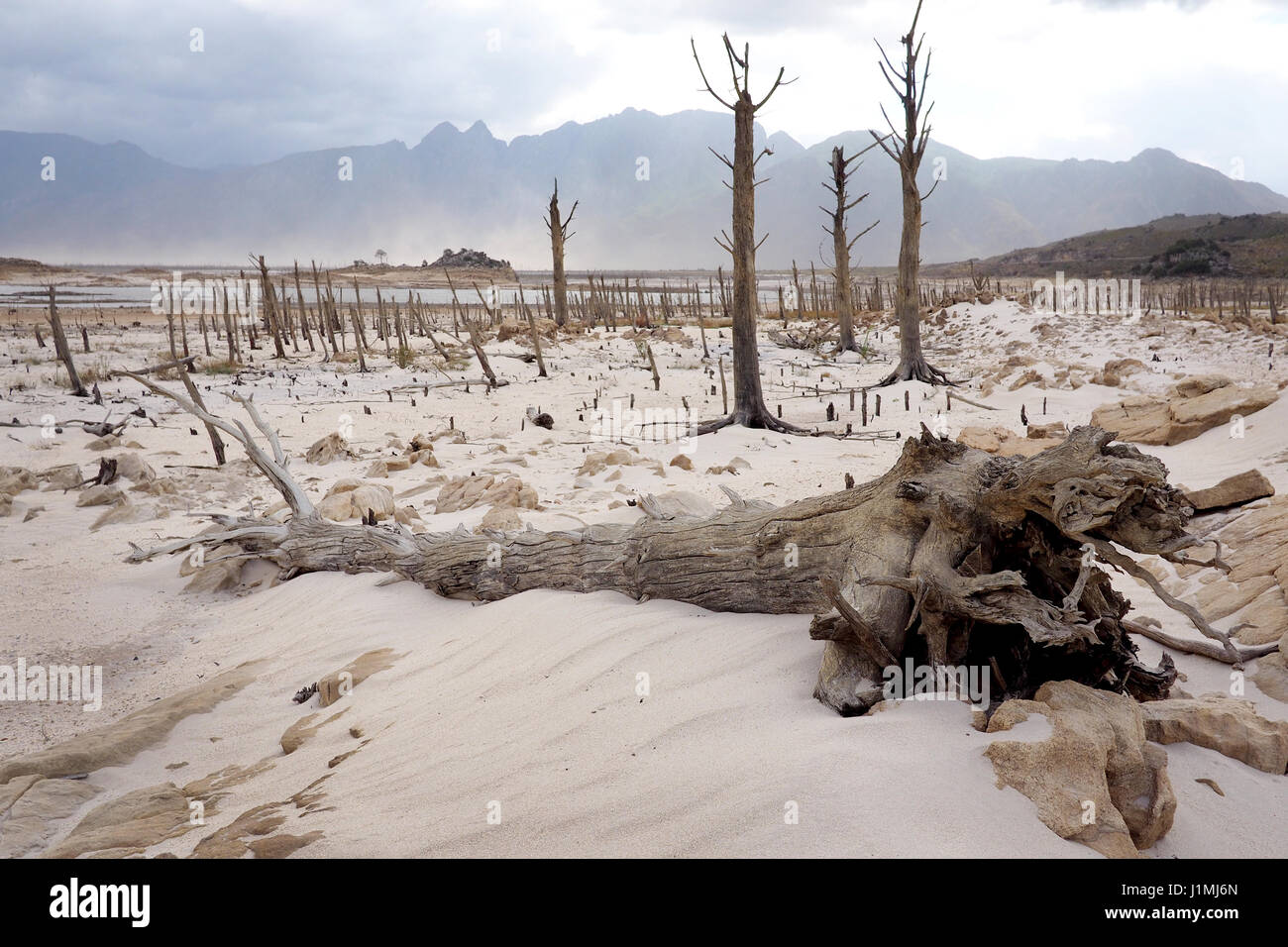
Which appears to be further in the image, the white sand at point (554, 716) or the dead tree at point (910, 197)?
the dead tree at point (910, 197)

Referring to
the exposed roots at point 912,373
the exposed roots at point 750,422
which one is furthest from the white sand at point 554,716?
the exposed roots at point 912,373

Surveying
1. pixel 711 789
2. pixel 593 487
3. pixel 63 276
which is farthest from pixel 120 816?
pixel 63 276

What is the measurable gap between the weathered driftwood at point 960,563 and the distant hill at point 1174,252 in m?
42.7

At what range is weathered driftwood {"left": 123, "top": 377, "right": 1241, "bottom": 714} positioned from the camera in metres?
2.26

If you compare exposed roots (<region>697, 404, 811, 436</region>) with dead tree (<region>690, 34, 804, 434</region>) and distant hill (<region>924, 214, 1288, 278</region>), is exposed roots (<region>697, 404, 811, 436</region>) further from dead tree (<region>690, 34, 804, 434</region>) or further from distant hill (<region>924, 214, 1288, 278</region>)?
distant hill (<region>924, 214, 1288, 278</region>)

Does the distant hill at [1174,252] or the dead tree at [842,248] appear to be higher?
the distant hill at [1174,252]

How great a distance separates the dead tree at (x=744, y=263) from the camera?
9.22 m

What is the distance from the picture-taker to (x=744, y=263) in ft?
30.8

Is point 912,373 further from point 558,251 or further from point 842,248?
point 558,251

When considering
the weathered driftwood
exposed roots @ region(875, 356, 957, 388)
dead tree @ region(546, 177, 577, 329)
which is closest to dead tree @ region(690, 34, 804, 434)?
exposed roots @ region(875, 356, 957, 388)

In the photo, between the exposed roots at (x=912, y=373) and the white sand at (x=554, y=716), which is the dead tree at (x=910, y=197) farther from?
the white sand at (x=554, y=716)

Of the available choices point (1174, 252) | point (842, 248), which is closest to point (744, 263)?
point (842, 248)

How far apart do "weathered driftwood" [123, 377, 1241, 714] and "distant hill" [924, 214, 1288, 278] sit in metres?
42.7

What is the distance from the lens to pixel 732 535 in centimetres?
334
